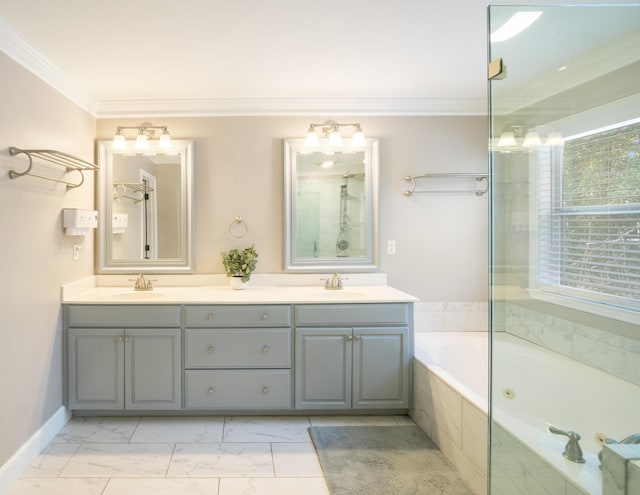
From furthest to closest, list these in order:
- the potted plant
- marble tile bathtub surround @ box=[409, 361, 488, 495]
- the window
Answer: the potted plant, marble tile bathtub surround @ box=[409, 361, 488, 495], the window

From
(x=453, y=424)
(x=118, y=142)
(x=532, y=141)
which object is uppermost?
(x=118, y=142)

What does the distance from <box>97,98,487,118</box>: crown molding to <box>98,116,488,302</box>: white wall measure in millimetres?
52

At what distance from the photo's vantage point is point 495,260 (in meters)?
1.56

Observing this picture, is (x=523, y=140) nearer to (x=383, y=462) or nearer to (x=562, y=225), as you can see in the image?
(x=562, y=225)

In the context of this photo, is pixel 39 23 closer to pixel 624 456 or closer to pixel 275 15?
pixel 275 15

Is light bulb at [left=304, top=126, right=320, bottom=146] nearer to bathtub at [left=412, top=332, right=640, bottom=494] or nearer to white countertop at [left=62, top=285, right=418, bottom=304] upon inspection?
white countertop at [left=62, top=285, right=418, bottom=304]

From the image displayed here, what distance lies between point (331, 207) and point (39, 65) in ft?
6.69

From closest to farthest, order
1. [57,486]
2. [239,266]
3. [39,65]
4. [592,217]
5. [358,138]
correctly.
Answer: [592,217] < [57,486] < [39,65] < [239,266] < [358,138]

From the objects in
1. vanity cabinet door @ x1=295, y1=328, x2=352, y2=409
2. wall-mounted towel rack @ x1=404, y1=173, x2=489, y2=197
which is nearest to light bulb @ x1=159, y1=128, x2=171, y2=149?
vanity cabinet door @ x1=295, y1=328, x2=352, y2=409

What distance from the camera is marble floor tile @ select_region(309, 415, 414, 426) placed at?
2.68 m

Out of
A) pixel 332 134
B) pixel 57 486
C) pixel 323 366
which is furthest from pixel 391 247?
pixel 57 486

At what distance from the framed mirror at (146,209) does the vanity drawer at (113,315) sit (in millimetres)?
561

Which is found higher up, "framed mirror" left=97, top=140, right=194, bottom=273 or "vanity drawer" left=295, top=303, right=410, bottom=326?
"framed mirror" left=97, top=140, right=194, bottom=273

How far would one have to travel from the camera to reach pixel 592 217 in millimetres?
1458
